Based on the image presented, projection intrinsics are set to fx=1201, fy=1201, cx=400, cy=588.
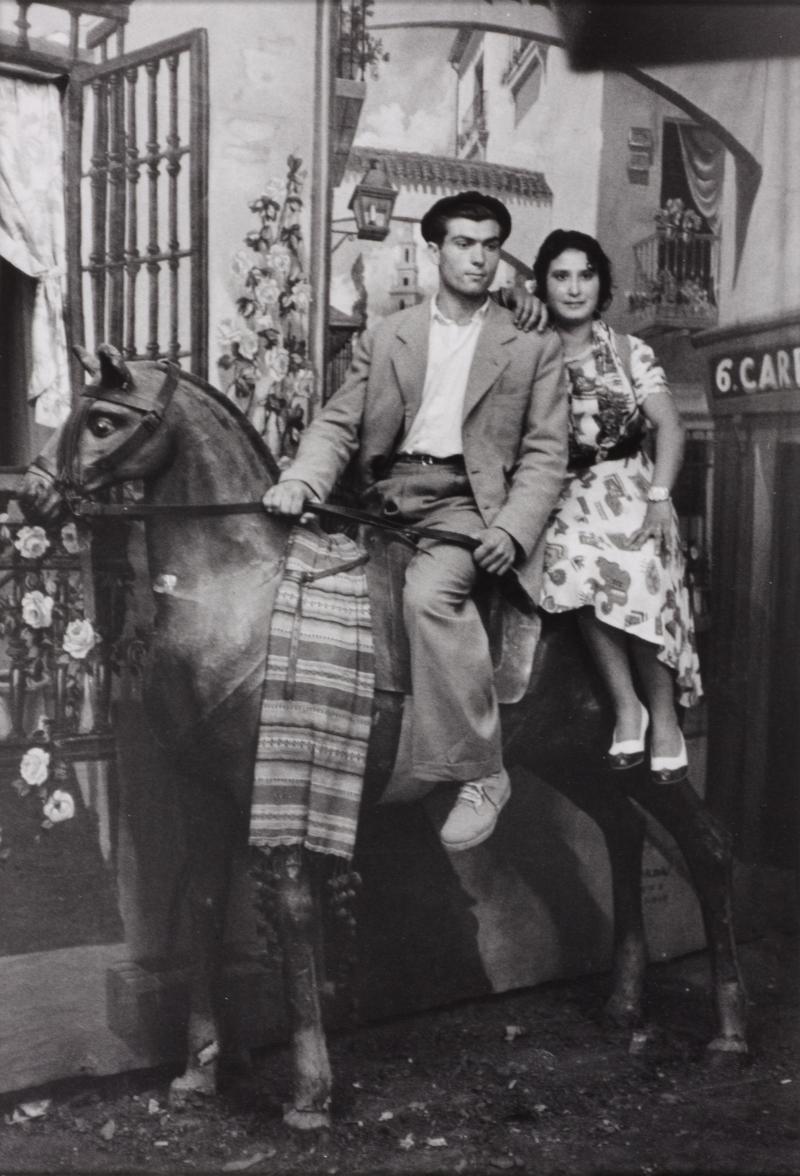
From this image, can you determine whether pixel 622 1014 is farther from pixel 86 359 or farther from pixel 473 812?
pixel 86 359

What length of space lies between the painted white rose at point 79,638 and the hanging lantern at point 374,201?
1.52 m

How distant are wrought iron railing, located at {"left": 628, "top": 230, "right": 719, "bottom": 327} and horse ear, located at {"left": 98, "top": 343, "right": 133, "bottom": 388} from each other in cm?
193

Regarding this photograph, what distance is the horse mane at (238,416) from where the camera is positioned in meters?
3.34

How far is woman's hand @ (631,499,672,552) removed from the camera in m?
3.78

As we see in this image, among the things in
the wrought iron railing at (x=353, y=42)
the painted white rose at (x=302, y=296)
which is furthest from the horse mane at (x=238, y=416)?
the wrought iron railing at (x=353, y=42)

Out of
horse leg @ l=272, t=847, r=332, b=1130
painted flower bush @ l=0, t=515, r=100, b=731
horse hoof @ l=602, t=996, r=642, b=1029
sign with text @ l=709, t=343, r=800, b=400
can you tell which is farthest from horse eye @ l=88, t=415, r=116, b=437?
horse hoof @ l=602, t=996, r=642, b=1029

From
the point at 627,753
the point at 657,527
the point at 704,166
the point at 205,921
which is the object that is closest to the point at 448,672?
the point at 627,753

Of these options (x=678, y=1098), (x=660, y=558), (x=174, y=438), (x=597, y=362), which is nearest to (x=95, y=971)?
(x=174, y=438)

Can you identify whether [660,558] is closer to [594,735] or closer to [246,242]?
[594,735]

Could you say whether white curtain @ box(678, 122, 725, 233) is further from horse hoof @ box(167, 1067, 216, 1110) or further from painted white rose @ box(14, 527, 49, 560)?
horse hoof @ box(167, 1067, 216, 1110)

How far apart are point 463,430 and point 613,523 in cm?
59

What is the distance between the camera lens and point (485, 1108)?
11.9ft

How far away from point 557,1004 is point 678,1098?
63 centimetres

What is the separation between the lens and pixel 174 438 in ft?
10.8
